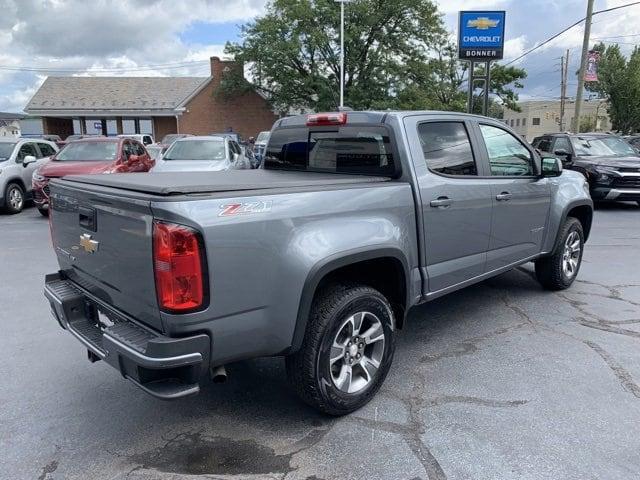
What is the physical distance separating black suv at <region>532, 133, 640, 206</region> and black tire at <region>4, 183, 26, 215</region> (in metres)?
12.8

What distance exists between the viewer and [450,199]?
386 cm

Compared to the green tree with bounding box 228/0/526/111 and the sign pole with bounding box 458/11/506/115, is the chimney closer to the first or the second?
the green tree with bounding box 228/0/526/111

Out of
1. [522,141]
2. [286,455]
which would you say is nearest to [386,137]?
[522,141]

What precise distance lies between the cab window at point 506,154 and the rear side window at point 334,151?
1.19m

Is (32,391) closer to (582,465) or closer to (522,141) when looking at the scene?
(582,465)

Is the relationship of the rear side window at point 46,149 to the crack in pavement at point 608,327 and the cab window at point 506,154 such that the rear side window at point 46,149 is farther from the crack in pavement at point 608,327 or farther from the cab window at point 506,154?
the crack in pavement at point 608,327

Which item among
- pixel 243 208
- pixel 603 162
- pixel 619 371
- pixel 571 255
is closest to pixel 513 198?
pixel 619 371

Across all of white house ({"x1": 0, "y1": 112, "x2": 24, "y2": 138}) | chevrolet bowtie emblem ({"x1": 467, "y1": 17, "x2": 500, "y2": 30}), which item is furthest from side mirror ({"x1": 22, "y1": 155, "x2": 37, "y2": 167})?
white house ({"x1": 0, "y1": 112, "x2": 24, "y2": 138})

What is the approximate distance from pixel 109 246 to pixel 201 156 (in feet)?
34.1

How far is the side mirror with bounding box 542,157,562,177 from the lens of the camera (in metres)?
4.93

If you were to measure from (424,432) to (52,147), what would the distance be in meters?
14.3

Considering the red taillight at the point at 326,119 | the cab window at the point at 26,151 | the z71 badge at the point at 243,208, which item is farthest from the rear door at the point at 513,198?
the cab window at the point at 26,151

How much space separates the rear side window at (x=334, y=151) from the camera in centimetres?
377

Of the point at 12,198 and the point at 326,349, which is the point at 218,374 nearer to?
the point at 326,349
